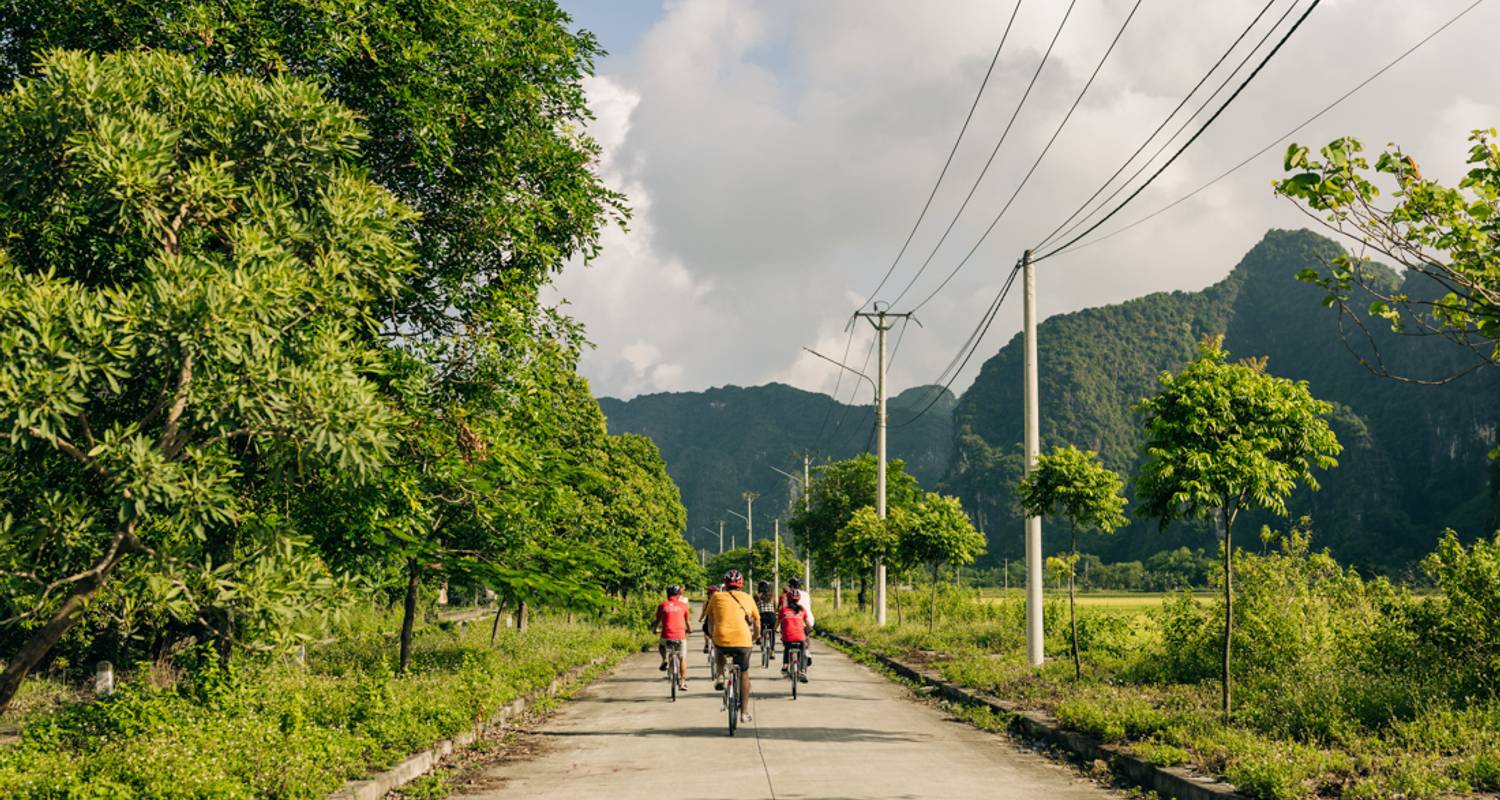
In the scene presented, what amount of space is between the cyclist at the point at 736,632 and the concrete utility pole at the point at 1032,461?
5.82m

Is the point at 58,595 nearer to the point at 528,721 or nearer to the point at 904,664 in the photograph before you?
the point at 528,721

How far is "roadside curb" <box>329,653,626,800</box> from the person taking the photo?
28.1 ft

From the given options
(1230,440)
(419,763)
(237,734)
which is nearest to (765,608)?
(1230,440)

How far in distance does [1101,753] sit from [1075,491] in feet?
Result: 23.4

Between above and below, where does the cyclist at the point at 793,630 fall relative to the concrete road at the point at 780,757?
above

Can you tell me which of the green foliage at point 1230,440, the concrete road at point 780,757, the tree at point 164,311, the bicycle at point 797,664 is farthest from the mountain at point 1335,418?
the tree at point 164,311

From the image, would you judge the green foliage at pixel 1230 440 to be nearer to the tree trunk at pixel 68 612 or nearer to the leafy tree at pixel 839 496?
the tree trunk at pixel 68 612

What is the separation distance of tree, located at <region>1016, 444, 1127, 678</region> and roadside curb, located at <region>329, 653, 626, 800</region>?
8.41 m

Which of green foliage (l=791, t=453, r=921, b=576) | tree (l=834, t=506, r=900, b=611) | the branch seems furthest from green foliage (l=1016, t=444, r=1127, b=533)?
green foliage (l=791, t=453, r=921, b=576)

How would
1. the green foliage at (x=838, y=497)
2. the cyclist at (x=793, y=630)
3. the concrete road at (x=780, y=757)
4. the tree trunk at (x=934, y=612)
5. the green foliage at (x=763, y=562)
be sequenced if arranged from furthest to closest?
the green foliage at (x=763, y=562) → the green foliage at (x=838, y=497) → the tree trunk at (x=934, y=612) → the cyclist at (x=793, y=630) → the concrete road at (x=780, y=757)

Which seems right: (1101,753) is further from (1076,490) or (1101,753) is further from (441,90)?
(441,90)

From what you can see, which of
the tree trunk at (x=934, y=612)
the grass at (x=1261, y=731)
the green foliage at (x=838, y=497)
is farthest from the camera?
the green foliage at (x=838, y=497)

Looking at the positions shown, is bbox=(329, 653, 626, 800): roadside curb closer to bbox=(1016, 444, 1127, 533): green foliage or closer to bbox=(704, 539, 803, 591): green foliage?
bbox=(1016, 444, 1127, 533): green foliage

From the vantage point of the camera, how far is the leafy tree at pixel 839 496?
197 feet
